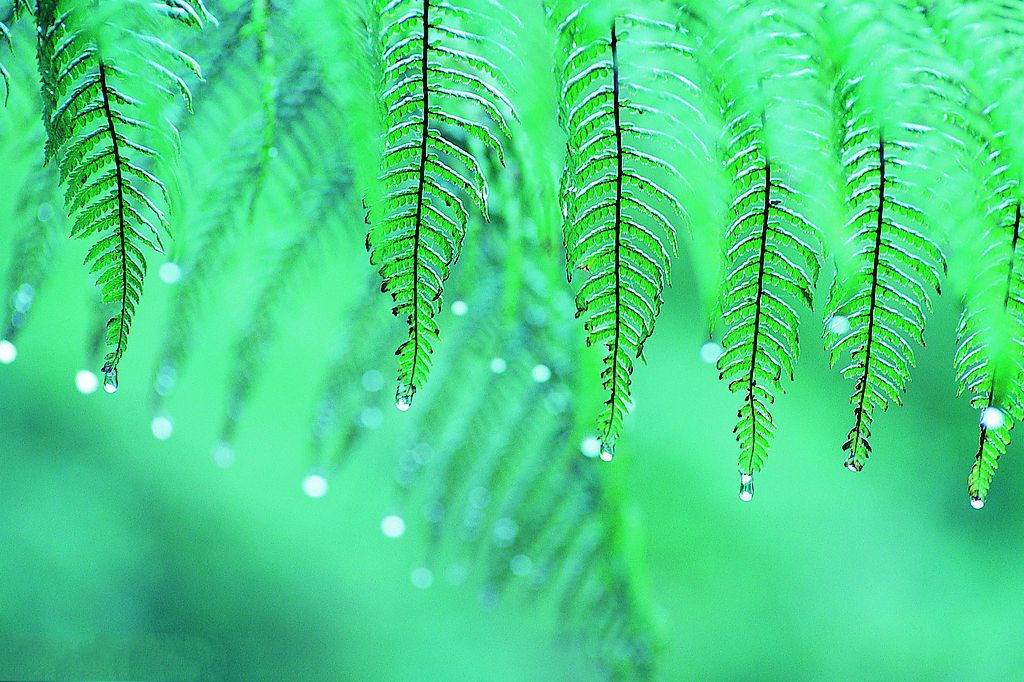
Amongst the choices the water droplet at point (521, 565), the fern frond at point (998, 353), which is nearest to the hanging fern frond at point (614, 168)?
the fern frond at point (998, 353)

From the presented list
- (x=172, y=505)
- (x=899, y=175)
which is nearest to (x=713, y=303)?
(x=899, y=175)

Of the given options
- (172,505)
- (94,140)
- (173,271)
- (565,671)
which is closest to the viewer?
(94,140)

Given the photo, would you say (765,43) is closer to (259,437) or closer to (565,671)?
(259,437)

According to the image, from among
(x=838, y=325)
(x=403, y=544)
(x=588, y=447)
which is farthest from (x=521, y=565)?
(x=403, y=544)

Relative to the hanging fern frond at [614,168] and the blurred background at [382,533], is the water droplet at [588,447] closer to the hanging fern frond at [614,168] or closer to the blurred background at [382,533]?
the hanging fern frond at [614,168]

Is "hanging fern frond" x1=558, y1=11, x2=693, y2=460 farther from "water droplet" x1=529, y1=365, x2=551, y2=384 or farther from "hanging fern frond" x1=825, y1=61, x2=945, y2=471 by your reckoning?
"water droplet" x1=529, y1=365, x2=551, y2=384

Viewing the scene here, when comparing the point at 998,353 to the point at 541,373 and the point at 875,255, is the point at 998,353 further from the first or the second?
the point at 541,373

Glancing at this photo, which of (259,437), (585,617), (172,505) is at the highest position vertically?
(259,437)

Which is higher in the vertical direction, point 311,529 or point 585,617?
point 311,529

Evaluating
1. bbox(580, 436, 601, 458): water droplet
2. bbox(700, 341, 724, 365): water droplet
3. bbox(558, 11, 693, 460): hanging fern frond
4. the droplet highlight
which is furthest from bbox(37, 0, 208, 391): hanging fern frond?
bbox(580, 436, 601, 458): water droplet
